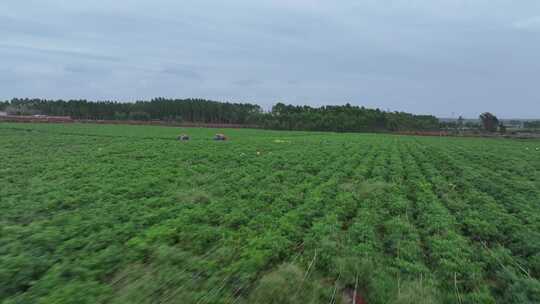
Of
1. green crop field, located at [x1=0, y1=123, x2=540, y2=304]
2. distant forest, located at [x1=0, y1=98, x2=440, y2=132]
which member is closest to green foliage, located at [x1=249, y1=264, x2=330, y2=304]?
green crop field, located at [x1=0, y1=123, x2=540, y2=304]

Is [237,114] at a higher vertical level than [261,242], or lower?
higher

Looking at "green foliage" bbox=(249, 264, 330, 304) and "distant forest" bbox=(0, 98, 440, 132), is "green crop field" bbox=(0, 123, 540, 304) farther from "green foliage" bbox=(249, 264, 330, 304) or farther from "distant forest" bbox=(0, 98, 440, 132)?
"distant forest" bbox=(0, 98, 440, 132)

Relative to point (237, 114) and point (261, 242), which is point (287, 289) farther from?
point (237, 114)

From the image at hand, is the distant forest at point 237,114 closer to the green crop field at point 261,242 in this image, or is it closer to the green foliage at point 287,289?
the green crop field at point 261,242

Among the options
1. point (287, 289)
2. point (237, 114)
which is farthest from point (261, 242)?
point (237, 114)

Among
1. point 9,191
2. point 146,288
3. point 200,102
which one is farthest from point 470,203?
point 200,102

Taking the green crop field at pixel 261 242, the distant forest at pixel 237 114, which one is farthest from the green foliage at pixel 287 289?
the distant forest at pixel 237 114

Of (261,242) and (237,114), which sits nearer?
(261,242)

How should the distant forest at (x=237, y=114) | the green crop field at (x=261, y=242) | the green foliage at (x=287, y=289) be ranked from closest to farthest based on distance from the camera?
the green foliage at (x=287, y=289) < the green crop field at (x=261, y=242) < the distant forest at (x=237, y=114)
